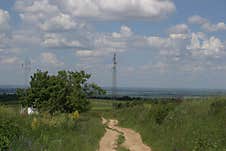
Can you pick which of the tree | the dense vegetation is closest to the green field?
the dense vegetation

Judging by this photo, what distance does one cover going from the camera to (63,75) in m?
32.4

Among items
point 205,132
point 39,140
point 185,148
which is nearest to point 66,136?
point 39,140

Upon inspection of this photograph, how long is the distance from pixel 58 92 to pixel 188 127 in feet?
46.5

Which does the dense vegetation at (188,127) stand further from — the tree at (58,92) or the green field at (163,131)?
the tree at (58,92)

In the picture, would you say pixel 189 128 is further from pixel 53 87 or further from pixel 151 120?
pixel 53 87

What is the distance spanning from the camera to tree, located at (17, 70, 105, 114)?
3083 centimetres

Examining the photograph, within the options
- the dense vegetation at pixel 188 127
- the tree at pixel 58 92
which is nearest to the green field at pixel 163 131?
the dense vegetation at pixel 188 127

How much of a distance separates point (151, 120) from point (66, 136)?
11848 mm

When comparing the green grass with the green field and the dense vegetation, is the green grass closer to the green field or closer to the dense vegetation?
the green field

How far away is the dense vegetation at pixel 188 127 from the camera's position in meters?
15.6

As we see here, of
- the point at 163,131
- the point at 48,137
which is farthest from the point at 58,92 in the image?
the point at 48,137

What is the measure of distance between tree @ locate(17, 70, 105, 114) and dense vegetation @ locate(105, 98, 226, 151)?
6.54 m

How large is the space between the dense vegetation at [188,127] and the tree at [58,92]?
6.54m

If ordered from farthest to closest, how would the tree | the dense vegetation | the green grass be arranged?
the tree
the dense vegetation
the green grass
